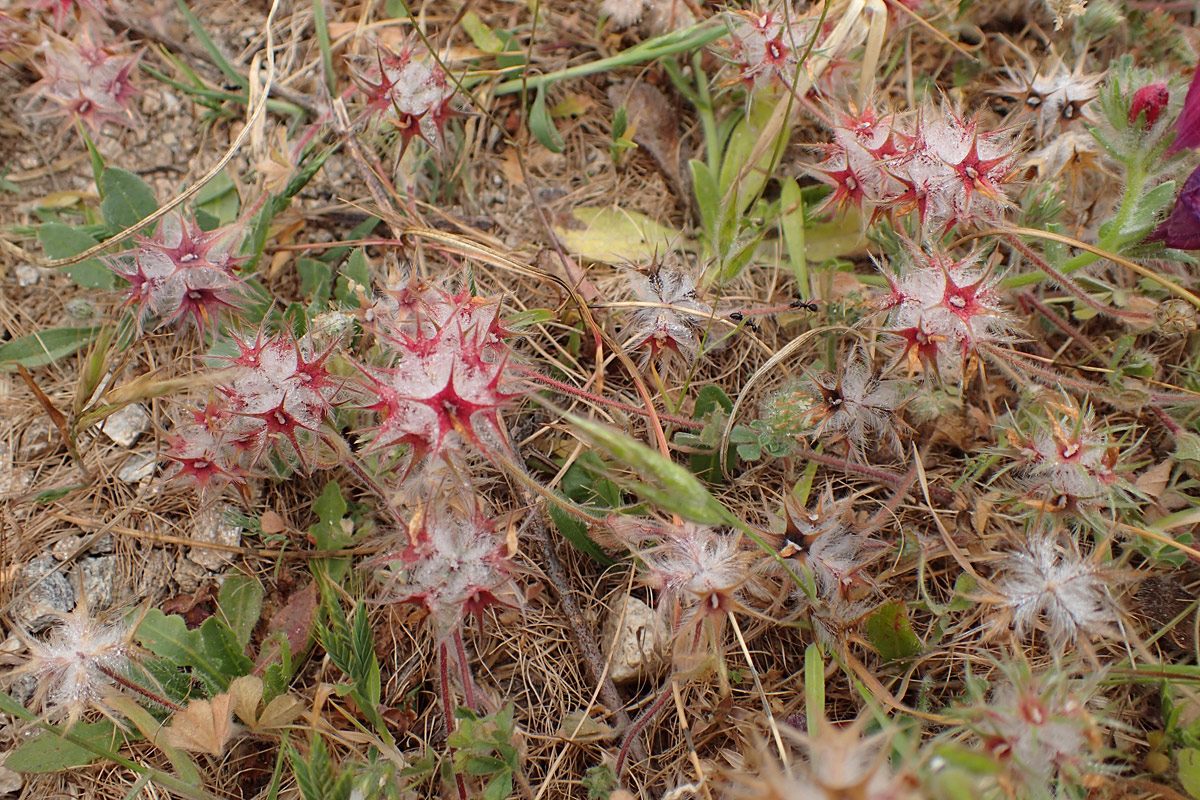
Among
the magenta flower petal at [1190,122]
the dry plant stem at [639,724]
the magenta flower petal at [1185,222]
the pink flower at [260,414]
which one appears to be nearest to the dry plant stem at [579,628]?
the dry plant stem at [639,724]

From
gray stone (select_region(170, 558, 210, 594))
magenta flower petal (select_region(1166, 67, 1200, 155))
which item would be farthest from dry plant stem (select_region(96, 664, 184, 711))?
magenta flower petal (select_region(1166, 67, 1200, 155))

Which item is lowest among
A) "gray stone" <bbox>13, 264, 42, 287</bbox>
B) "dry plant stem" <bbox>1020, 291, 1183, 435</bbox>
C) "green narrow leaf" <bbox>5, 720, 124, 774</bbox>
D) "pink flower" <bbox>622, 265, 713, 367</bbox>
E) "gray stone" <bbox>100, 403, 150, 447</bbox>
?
→ "green narrow leaf" <bbox>5, 720, 124, 774</bbox>

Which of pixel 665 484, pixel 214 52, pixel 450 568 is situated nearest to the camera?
pixel 665 484

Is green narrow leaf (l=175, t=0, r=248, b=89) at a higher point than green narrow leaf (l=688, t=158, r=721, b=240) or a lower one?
higher

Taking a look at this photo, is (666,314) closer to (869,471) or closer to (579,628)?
(869,471)

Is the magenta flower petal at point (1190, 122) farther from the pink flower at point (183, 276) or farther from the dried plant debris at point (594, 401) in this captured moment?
the pink flower at point (183, 276)

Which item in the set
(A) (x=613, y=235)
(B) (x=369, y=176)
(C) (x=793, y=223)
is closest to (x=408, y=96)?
(B) (x=369, y=176)

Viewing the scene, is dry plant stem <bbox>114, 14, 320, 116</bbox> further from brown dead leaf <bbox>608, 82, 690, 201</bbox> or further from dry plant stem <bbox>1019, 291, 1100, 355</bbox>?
dry plant stem <bbox>1019, 291, 1100, 355</bbox>
